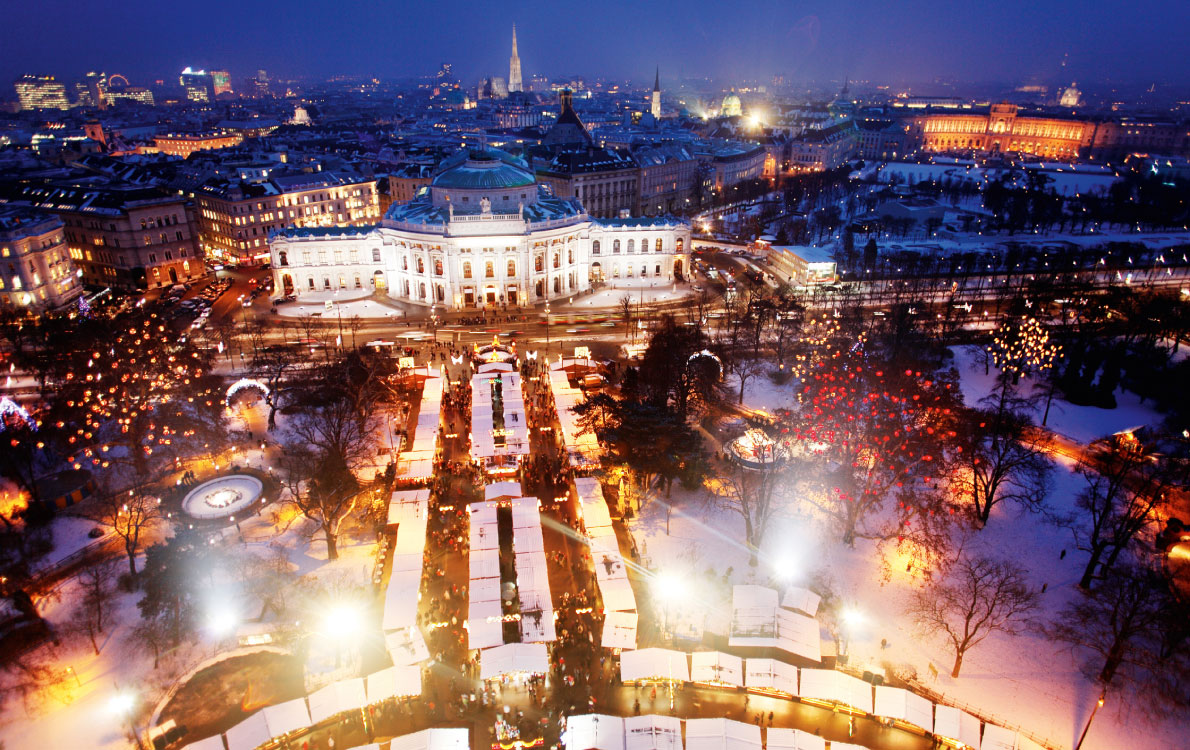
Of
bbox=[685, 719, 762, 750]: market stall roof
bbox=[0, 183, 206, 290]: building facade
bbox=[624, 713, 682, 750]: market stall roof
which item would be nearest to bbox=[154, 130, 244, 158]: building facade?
bbox=[0, 183, 206, 290]: building facade

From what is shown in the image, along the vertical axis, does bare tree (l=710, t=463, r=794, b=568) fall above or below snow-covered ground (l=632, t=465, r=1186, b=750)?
above

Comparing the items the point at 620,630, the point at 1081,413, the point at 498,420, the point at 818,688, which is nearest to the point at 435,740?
the point at 620,630

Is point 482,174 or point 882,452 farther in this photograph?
point 482,174

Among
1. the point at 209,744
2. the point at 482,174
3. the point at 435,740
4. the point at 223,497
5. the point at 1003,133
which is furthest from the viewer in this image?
the point at 1003,133

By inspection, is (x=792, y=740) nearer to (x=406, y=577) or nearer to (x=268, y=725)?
(x=406, y=577)

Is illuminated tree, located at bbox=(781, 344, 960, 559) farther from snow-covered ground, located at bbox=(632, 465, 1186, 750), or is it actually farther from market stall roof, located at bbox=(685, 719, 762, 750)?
market stall roof, located at bbox=(685, 719, 762, 750)

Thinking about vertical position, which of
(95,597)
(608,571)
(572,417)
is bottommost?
(95,597)

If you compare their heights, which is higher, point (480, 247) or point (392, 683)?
point (480, 247)

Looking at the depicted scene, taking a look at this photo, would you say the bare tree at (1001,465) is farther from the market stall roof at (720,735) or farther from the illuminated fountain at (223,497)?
the illuminated fountain at (223,497)
